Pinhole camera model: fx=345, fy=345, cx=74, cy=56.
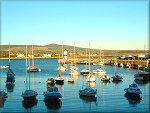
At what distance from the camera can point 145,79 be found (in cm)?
6406

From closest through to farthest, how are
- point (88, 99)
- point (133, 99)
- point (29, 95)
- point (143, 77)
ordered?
point (29, 95), point (88, 99), point (133, 99), point (143, 77)

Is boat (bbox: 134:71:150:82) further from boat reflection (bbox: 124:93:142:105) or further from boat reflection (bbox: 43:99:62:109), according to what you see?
boat reflection (bbox: 43:99:62:109)

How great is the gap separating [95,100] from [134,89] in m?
5.73

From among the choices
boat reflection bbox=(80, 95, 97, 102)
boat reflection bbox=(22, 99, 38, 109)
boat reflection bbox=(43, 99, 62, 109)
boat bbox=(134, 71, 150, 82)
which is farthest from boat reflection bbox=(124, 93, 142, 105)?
boat bbox=(134, 71, 150, 82)

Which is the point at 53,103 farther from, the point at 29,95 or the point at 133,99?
the point at 133,99

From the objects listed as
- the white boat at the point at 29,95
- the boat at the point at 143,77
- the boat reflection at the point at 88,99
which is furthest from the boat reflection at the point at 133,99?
the boat at the point at 143,77

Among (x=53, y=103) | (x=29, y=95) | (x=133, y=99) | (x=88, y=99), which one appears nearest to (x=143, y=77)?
(x=133, y=99)

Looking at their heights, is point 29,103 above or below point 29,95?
below

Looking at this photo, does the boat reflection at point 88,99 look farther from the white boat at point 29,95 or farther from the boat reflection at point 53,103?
the white boat at point 29,95

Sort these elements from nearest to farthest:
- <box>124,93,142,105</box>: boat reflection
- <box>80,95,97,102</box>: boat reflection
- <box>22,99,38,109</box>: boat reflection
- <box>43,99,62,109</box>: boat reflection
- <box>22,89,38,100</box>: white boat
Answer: <box>43,99,62,109</box>: boat reflection
<box>22,99,38,109</box>: boat reflection
<box>22,89,38,100</box>: white boat
<box>124,93,142,105</box>: boat reflection
<box>80,95,97,102</box>: boat reflection

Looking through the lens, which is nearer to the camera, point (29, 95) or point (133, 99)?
point (29, 95)

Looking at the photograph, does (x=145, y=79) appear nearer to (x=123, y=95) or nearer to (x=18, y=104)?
(x=123, y=95)

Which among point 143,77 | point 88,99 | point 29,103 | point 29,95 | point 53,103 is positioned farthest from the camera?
point 143,77

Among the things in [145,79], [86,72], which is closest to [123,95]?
[145,79]
